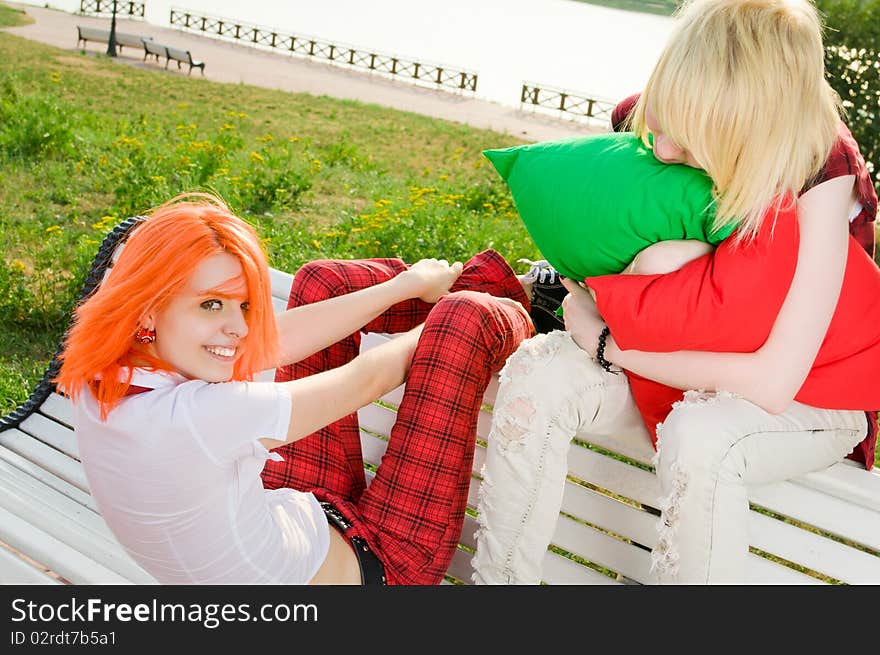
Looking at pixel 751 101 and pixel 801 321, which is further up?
pixel 751 101

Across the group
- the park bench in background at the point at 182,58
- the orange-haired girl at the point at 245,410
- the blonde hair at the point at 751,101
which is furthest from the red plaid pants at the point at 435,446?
the park bench in background at the point at 182,58

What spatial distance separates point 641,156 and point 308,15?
2966 cm

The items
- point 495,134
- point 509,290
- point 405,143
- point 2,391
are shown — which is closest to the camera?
point 509,290

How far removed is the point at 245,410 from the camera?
187 centimetres

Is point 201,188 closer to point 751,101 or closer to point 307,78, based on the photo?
point 751,101

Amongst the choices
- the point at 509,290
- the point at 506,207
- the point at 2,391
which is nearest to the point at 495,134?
the point at 506,207

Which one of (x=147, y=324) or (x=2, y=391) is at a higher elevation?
(x=147, y=324)

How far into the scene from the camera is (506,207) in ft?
24.0

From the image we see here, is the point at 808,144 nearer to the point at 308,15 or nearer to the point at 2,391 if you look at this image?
the point at 2,391

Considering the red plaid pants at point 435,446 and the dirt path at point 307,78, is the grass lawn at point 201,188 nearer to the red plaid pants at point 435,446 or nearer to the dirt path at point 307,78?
the red plaid pants at point 435,446

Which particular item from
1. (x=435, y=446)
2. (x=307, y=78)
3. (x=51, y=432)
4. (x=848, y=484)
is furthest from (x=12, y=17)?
(x=848, y=484)

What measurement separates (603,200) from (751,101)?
362mm

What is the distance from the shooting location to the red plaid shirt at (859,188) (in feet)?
6.70

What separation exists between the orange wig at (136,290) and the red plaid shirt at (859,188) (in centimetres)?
108
